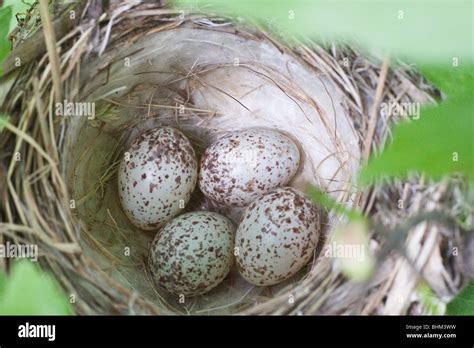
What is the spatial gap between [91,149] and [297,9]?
43cm

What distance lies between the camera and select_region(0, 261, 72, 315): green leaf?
74 centimetres

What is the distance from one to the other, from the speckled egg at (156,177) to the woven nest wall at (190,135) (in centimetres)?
5

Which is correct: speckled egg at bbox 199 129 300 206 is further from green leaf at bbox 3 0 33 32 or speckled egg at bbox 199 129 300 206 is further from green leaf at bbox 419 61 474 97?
green leaf at bbox 3 0 33 32

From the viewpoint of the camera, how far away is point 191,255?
91cm

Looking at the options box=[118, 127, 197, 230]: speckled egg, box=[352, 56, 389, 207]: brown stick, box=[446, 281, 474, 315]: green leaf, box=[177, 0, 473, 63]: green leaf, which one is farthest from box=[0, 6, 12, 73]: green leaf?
box=[446, 281, 474, 315]: green leaf

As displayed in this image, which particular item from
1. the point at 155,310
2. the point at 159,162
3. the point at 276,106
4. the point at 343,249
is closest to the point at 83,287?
the point at 155,310

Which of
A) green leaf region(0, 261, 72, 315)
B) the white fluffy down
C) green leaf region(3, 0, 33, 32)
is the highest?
green leaf region(3, 0, 33, 32)

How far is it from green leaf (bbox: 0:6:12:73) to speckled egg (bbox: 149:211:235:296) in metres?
0.39

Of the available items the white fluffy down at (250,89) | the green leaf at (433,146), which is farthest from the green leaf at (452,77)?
the white fluffy down at (250,89)

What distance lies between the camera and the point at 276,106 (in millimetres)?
1015

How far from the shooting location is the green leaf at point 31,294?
29.3 inches

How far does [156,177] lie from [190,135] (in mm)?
158

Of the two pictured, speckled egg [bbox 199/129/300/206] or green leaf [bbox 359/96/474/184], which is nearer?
green leaf [bbox 359/96/474/184]

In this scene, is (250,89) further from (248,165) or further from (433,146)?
(433,146)
